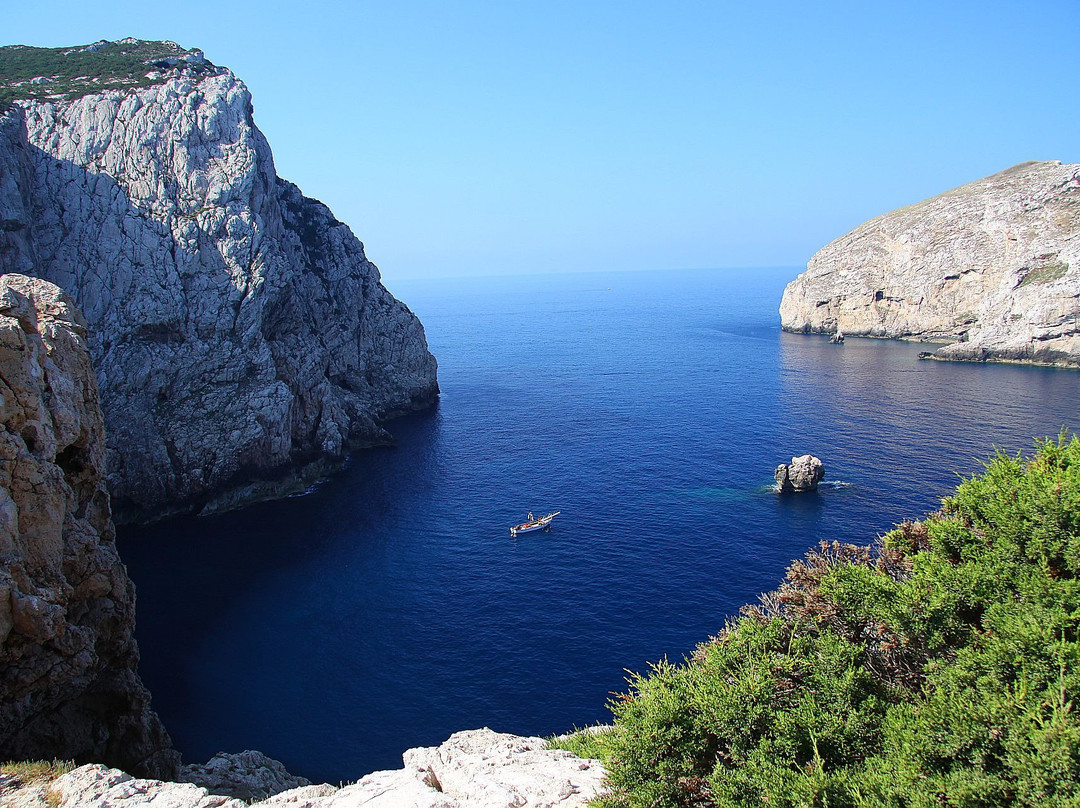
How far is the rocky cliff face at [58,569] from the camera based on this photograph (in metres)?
28.4

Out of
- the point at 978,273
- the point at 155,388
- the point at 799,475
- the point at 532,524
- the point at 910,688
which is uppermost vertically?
the point at 978,273

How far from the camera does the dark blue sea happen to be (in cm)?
4641

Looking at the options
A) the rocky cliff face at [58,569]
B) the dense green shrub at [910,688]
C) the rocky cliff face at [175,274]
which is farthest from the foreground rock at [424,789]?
the rocky cliff face at [175,274]

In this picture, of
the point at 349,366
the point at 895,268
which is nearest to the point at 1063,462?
the point at 349,366

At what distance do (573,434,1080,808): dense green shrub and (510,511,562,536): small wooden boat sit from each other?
4564 centimetres

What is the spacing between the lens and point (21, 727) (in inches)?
1146

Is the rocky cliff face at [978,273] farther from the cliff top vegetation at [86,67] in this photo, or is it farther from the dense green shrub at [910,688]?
the cliff top vegetation at [86,67]

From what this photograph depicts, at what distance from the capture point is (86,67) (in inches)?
3720

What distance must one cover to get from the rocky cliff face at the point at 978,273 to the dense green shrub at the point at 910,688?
473 feet

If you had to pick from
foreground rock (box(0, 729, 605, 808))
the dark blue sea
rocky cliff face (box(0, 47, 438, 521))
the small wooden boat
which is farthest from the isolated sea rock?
foreground rock (box(0, 729, 605, 808))

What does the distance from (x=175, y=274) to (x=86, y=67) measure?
128 feet

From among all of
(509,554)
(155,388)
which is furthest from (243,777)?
(155,388)

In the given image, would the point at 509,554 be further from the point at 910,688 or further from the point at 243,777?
the point at 910,688

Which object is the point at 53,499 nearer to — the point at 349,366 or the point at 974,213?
the point at 349,366
